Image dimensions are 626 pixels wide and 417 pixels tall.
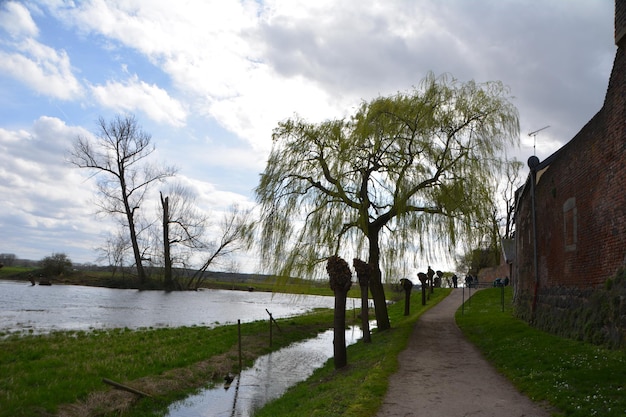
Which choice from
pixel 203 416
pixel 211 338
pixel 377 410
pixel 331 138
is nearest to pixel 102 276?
pixel 211 338

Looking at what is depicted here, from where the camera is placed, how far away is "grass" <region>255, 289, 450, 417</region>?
26.9 ft

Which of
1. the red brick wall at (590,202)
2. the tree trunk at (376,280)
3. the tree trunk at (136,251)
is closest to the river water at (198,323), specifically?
the tree trunk at (376,280)

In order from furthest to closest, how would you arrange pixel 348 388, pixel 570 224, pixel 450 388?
pixel 570 224 → pixel 348 388 → pixel 450 388

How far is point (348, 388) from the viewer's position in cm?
978

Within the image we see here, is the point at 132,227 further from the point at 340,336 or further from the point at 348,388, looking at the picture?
the point at 348,388

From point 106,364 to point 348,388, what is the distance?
6.63 meters

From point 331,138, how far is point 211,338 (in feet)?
29.2

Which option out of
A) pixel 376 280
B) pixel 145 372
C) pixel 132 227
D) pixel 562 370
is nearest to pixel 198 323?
pixel 376 280

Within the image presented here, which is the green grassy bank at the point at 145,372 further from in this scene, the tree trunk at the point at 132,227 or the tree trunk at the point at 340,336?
the tree trunk at the point at 132,227

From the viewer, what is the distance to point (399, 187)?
1714cm

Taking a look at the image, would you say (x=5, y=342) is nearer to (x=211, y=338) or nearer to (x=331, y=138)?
(x=211, y=338)

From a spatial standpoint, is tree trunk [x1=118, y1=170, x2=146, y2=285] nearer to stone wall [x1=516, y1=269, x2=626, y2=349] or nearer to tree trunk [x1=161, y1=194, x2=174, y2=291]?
tree trunk [x1=161, y1=194, x2=174, y2=291]

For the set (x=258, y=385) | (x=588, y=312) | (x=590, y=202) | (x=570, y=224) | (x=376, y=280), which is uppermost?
(x=590, y=202)

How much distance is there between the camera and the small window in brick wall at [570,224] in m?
13.1
